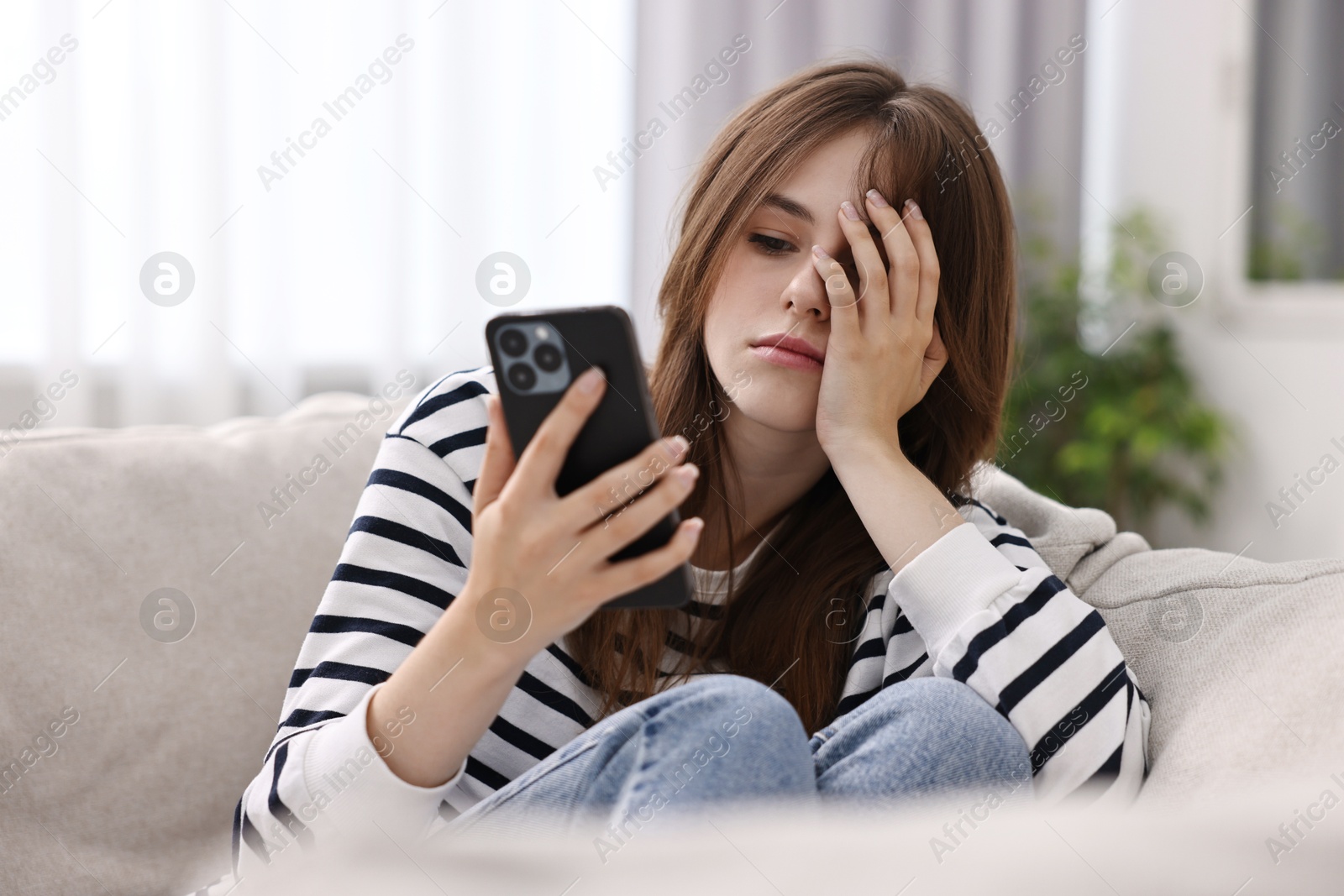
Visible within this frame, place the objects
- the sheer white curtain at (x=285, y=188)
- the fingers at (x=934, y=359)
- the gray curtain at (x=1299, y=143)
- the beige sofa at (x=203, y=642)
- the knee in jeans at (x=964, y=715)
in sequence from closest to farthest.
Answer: the knee in jeans at (x=964, y=715), the beige sofa at (x=203, y=642), the fingers at (x=934, y=359), the sheer white curtain at (x=285, y=188), the gray curtain at (x=1299, y=143)

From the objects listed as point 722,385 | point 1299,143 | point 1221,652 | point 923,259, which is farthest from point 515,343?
point 1299,143

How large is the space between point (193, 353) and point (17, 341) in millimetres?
313

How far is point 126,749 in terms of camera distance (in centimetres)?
93

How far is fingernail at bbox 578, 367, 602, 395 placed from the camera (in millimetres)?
579

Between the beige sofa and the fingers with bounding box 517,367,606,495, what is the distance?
509mm

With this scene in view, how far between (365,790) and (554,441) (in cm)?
28

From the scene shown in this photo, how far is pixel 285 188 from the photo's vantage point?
7.32 feet

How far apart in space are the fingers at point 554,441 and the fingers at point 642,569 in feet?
0.20

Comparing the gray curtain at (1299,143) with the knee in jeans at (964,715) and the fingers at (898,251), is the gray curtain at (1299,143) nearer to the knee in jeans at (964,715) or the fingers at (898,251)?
the fingers at (898,251)

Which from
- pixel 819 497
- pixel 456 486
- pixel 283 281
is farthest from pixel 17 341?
pixel 819 497

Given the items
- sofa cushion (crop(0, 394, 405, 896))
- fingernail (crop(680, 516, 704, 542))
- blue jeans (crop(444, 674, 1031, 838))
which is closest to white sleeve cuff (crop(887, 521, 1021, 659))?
blue jeans (crop(444, 674, 1031, 838))

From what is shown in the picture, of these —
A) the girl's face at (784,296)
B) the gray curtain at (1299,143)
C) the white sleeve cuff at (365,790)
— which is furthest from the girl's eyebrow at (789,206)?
the gray curtain at (1299,143)

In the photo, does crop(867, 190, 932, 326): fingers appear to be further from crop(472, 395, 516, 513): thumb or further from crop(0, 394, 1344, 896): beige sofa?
crop(472, 395, 516, 513): thumb

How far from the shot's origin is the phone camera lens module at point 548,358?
0.61m
